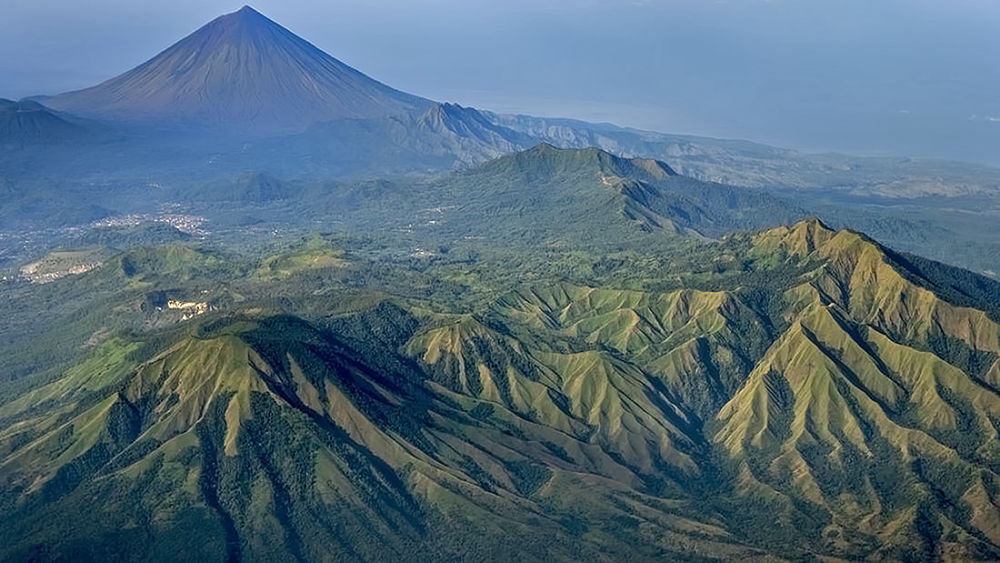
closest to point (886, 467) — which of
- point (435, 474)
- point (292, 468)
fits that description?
point (435, 474)

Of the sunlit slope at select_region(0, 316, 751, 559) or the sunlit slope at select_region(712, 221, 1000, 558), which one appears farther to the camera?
the sunlit slope at select_region(712, 221, 1000, 558)

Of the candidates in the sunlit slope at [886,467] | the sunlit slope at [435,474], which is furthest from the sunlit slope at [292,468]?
the sunlit slope at [886,467]

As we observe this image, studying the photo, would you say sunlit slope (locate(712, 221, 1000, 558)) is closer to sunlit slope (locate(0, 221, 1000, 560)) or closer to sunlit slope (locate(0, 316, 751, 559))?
sunlit slope (locate(0, 221, 1000, 560))

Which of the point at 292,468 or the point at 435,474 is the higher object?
the point at 292,468

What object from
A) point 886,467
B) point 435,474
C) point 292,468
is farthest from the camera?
point 886,467

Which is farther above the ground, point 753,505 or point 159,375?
point 159,375

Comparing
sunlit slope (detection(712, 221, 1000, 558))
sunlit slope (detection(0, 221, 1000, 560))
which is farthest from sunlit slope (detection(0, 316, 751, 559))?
sunlit slope (detection(712, 221, 1000, 558))

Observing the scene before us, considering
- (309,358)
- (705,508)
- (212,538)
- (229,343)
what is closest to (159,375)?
(229,343)

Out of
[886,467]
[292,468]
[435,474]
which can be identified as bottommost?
[886,467]

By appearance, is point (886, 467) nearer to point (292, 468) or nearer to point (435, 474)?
point (435, 474)

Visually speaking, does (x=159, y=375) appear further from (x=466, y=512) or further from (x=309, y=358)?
(x=466, y=512)

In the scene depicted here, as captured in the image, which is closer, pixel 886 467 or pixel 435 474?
pixel 435 474
